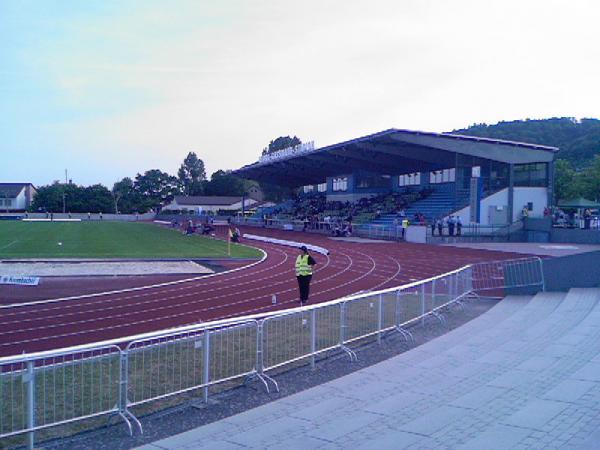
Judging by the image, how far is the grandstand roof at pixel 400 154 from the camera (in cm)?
4331

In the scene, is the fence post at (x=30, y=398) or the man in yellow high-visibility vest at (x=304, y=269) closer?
the fence post at (x=30, y=398)

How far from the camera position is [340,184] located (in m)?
70.9

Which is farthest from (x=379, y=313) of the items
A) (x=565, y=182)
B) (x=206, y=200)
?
(x=206, y=200)

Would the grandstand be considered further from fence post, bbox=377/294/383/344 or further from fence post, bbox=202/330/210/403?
fence post, bbox=202/330/210/403

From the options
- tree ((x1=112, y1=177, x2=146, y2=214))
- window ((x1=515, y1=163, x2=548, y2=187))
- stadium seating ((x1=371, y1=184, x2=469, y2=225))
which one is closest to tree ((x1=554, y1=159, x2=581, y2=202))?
stadium seating ((x1=371, y1=184, x2=469, y2=225))

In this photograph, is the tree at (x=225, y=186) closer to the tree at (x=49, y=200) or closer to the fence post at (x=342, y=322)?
the tree at (x=49, y=200)

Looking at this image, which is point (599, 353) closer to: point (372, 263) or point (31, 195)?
point (372, 263)

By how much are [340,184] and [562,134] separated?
5065cm

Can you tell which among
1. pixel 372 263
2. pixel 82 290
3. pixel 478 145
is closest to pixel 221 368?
pixel 82 290

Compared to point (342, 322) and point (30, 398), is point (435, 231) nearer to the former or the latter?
point (342, 322)

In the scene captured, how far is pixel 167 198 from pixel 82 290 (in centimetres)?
11851

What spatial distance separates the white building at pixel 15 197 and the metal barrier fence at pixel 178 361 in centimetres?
11565

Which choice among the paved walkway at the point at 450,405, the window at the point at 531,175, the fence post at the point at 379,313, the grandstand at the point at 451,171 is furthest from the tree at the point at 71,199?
the paved walkway at the point at 450,405

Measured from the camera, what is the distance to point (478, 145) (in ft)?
145
